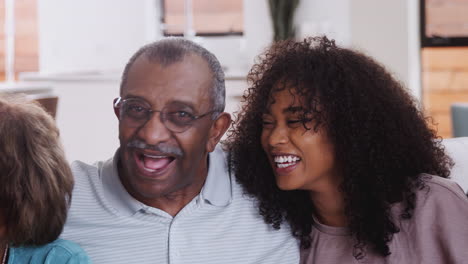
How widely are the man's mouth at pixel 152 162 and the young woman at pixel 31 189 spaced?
17cm

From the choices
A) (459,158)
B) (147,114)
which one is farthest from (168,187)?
(459,158)

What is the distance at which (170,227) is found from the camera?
164cm

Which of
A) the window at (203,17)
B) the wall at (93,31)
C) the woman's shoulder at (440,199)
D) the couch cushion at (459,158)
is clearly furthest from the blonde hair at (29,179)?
the window at (203,17)

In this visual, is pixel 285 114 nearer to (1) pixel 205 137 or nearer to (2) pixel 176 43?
(1) pixel 205 137

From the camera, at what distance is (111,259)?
161 cm

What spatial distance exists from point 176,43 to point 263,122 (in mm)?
301

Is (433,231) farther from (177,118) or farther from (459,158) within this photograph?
(177,118)

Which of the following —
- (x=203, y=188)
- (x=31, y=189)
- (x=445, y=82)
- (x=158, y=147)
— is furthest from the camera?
(x=445, y=82)

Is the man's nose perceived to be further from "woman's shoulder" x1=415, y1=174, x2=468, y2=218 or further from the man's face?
"woman's shoulder" x1=415, y1=174, x2=468, y2=218

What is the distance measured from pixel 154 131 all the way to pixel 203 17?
15.3 ft

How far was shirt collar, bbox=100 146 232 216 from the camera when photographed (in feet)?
5.44

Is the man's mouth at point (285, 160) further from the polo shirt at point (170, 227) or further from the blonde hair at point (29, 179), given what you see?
the blonde hair at point (29, 179)

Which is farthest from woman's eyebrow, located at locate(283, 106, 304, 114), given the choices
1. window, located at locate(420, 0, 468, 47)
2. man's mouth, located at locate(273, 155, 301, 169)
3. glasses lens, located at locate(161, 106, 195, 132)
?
window, located at locate(420, 0, 468, 47)

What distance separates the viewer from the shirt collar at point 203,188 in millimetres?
1657
